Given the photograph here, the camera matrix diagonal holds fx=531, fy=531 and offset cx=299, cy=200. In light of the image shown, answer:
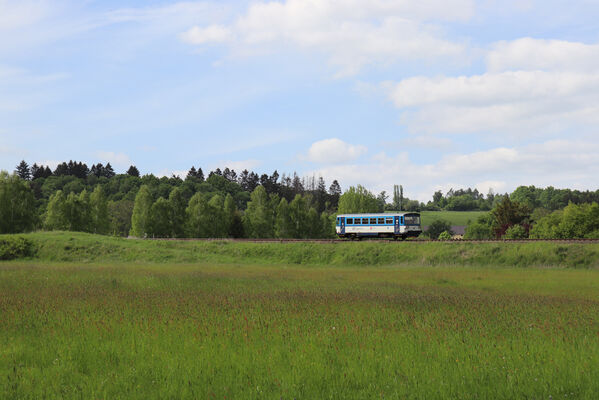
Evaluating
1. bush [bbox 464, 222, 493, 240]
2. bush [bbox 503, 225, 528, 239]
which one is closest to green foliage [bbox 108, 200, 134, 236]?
bush [bbox 464, 222, 493, 240]

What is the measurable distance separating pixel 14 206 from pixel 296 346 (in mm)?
79158

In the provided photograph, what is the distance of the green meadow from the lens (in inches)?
382

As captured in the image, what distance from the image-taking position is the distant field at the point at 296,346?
381 inches

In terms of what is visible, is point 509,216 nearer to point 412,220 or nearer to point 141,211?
point 412,220

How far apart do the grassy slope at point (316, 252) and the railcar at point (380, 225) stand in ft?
25.2

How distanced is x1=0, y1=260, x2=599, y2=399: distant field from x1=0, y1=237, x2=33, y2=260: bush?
40.8 meters

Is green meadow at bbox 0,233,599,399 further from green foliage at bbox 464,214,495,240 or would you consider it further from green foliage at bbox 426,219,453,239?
green foliage at bbox 426,219,453,239

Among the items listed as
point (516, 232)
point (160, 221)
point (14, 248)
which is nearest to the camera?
point (14, 248)

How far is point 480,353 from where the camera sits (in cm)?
1184

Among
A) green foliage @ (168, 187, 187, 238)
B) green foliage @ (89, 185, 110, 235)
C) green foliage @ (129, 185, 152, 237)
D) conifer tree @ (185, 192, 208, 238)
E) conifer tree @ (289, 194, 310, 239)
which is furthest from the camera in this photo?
conifer tree @ (289, 194, 310, 239)

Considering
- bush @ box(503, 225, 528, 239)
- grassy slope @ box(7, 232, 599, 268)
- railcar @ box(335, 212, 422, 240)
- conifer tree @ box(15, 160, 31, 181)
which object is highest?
conifer tree @ box(15, 160, 31, 181)

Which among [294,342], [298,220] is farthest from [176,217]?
[294,342]

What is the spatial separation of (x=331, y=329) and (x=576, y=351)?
5.89 meters

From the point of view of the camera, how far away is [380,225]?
62.5 meters
